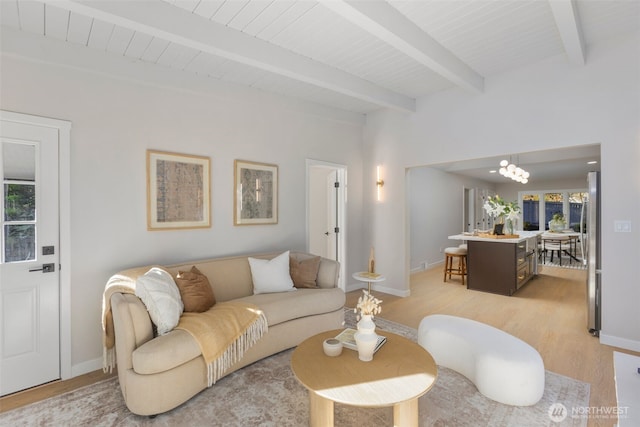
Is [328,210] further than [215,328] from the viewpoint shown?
Yes

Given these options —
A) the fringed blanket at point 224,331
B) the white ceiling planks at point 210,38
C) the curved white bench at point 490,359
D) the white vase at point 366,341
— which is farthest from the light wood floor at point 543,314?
the white ceiling planks at point 210,38

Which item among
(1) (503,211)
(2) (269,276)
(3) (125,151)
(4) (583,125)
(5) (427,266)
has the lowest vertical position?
(5) (427,266)

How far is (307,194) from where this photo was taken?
4395mm

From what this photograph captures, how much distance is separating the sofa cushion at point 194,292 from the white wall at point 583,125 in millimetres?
3365

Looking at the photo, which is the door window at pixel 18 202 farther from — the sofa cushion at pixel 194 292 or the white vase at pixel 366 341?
the white vase at pixel 366 341

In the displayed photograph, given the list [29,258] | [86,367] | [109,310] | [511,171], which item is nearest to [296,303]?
[109,310]

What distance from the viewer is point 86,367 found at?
2.67m

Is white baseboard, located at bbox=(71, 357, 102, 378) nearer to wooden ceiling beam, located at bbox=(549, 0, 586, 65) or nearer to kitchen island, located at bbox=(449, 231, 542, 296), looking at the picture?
wooden ceiling beam, located at bbox=(549, 0, 586, 65)

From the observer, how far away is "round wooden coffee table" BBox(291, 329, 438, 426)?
1.53 meters

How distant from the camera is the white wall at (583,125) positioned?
2.89m

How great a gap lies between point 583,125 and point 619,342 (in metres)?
2.18

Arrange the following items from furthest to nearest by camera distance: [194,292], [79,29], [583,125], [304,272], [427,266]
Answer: [427,266], [304,272], [583,125], [194,292], [79,29]

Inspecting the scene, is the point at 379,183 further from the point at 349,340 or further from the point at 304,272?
the point at 349,340

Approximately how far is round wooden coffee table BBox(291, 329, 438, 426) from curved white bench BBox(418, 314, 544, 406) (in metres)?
0.59
